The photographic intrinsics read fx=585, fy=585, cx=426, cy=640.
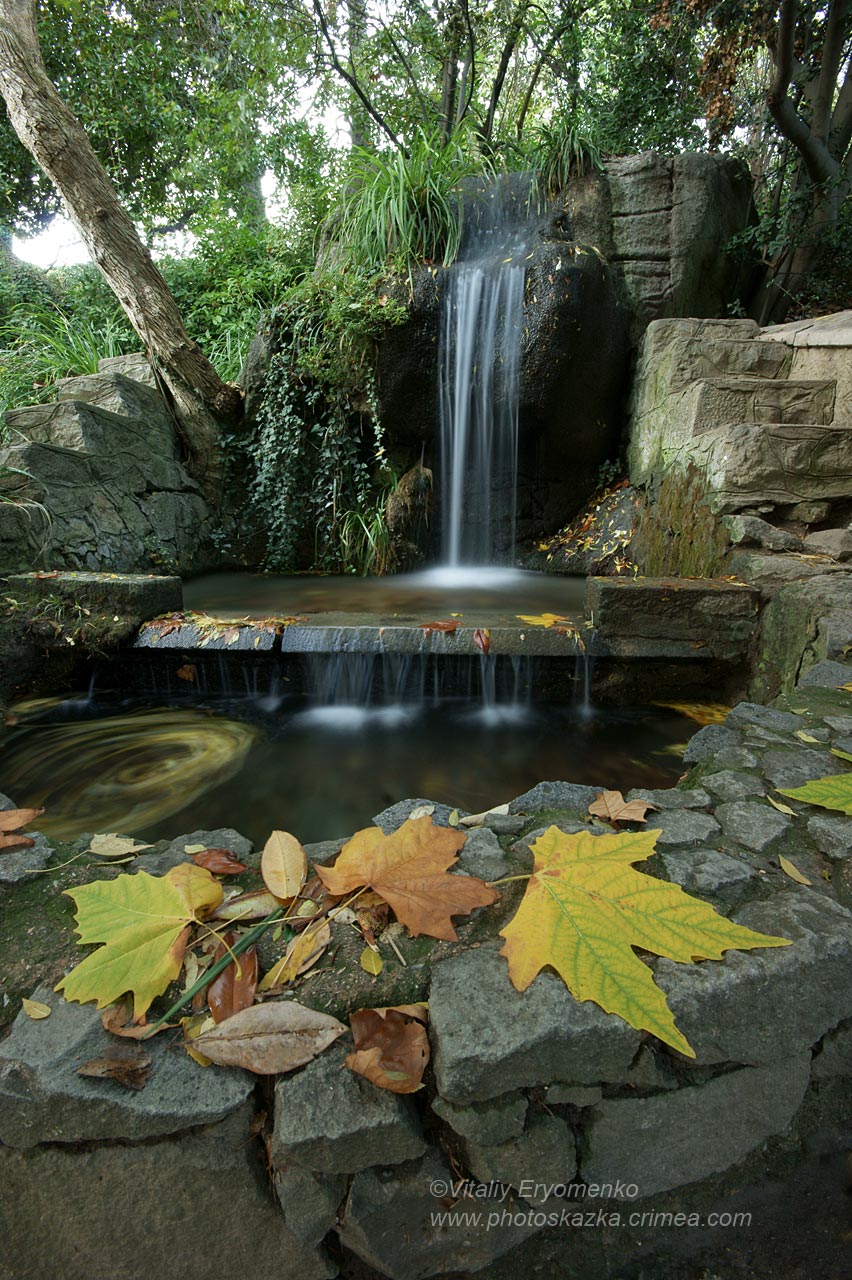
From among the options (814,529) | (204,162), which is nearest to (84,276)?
(204,162)

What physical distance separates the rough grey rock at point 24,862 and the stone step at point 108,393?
15.9 feet

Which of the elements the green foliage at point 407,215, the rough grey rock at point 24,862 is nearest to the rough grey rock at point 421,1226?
the rough grey rock at point 24,862

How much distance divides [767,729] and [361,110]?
10.5m

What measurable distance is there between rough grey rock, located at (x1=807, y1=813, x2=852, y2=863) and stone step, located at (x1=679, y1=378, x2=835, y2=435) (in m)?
3.29

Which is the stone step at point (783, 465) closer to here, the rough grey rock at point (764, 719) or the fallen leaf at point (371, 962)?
the rough grey rock at point (764, 719)

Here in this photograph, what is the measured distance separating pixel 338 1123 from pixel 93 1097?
0.31 m

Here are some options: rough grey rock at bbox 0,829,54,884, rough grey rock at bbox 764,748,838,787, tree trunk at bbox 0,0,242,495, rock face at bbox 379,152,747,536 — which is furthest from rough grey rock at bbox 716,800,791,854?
tree trunk at bbox 0,0,242,495

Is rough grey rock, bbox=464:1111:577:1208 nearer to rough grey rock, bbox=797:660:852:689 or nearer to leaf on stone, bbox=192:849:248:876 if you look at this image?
leaf on stone, bbox=192:849:248:876

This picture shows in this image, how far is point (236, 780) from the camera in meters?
2.32

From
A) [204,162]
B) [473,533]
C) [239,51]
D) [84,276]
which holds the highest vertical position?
[239,51]

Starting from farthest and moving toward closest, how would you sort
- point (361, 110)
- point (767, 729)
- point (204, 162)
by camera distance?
point (204, 162) < point (361, 110) < point (767, 729)

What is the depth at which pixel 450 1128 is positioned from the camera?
794mm

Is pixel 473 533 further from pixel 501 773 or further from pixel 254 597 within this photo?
pixel 501 773

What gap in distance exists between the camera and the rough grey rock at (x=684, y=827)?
3.81 ft
